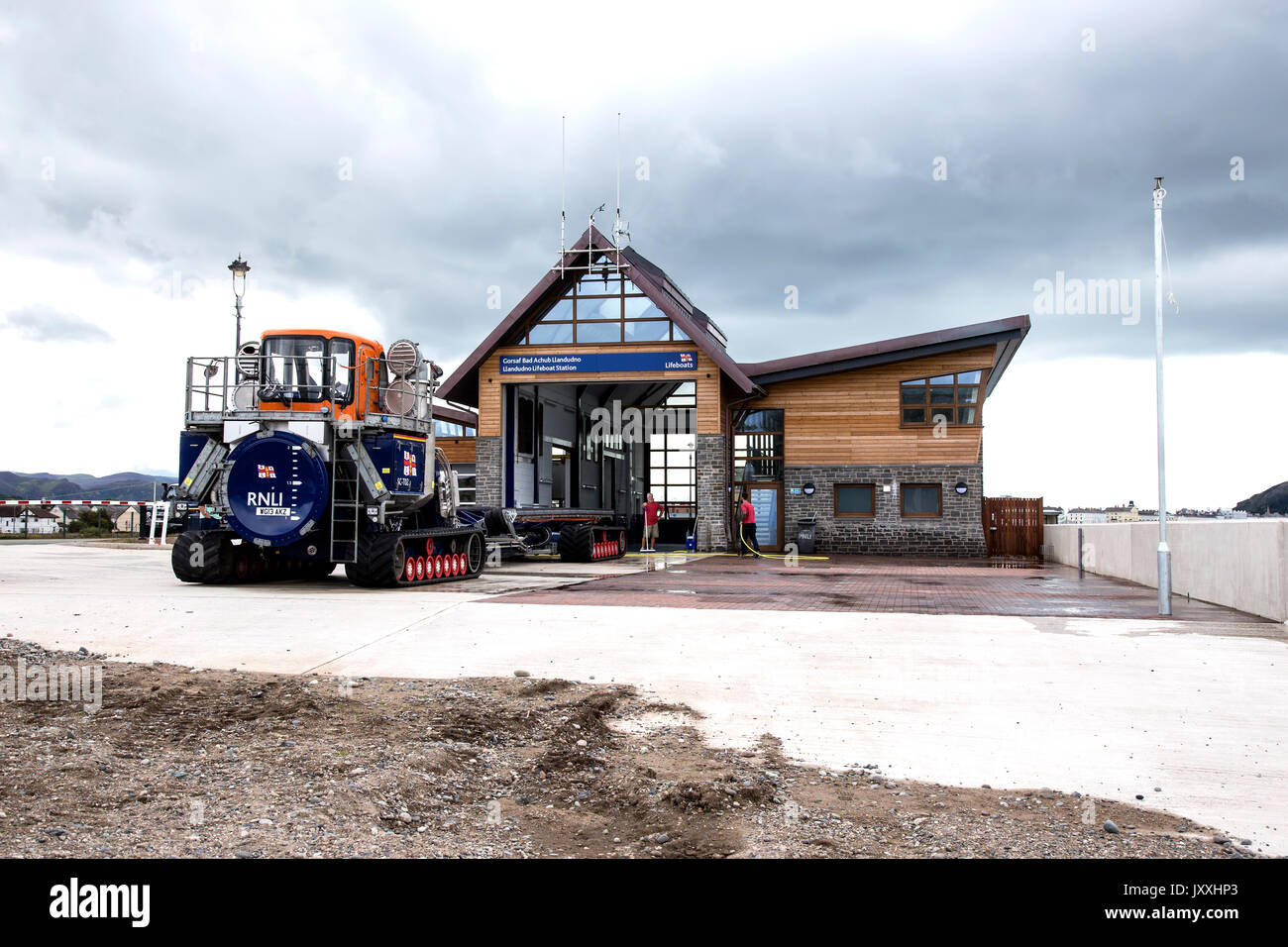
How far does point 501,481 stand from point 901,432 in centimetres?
1192

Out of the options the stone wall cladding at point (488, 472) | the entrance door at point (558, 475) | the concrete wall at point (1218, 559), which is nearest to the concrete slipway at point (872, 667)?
the concrete wall at point (1218, 559)

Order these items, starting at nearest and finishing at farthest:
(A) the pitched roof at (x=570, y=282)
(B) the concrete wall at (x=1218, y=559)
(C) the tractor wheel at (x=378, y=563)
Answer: (B) the concrete wall at (x=1218, y=559) → (C) the tractor wheel at (x=378, y=563) → (A) the pitched roof at (x=570, y=282)

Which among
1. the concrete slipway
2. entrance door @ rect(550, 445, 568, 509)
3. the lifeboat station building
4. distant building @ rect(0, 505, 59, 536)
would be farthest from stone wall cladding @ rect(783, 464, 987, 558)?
distant building @ rect(0, 505, 59, 536)

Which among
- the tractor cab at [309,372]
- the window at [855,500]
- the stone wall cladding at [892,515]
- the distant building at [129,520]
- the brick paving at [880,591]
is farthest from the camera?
the distant building at [129,520]

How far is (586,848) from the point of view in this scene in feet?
12.7

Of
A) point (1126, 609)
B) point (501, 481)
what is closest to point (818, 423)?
point (501, 481)

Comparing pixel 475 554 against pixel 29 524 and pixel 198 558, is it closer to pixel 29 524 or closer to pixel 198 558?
pixel 198 558

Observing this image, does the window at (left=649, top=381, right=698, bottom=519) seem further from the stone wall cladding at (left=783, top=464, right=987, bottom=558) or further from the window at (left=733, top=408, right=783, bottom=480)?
the stone wall cladding at (left=783, top=464, right=987, bottom=558)

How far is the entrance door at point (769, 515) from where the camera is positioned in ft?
93.6

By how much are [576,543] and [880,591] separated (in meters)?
9.79

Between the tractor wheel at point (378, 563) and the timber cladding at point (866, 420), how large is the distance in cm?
1635

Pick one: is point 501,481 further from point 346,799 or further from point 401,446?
point 346,799

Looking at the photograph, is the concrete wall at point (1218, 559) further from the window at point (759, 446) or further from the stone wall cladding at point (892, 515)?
the window at point (759, 446)

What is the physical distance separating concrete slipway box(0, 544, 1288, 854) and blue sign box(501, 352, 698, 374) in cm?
1422
